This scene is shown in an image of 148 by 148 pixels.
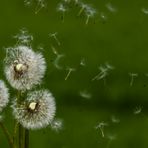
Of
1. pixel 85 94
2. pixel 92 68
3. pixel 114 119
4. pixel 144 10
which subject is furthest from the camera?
pixel 144 10

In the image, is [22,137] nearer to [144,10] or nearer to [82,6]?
[82,6]

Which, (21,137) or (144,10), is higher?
(21,137)

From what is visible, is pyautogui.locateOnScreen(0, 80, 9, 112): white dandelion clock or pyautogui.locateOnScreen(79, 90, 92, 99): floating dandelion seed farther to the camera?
pyautogui.locateOnScreen(79, 90, 92, 99): floating dandelion seed

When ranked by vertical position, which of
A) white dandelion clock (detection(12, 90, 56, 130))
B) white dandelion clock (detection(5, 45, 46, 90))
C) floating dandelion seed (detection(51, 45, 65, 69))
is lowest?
floating dandelion seed (detection(51, 45, 65, 69))

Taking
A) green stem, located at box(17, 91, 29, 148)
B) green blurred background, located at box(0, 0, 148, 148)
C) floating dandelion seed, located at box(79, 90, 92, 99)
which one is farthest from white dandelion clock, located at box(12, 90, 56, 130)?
floating dandelion seed, located at box(79, 90, 92, 99)

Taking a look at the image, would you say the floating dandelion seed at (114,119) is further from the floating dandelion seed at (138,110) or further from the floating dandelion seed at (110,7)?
the floating dandelion seed at (110,7)

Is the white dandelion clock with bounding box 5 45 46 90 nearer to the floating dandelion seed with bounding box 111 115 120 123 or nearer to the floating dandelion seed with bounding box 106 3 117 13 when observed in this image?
the floating dandelion seed with bounding box 111 115 120 123


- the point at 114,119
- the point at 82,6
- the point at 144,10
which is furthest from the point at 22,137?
the point at 144,10
